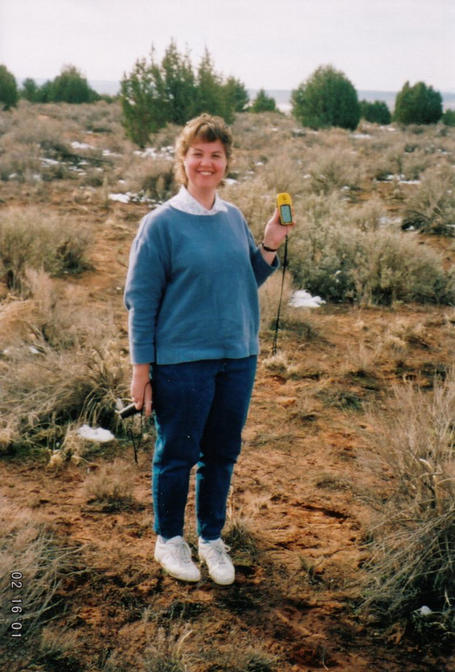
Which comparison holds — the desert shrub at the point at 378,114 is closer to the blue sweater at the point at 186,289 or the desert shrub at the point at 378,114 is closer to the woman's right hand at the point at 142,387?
the blue sweater at the point at 186,289

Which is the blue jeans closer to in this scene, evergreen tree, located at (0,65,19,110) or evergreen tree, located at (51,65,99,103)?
evergreen tree, located at (0,65,19,110)

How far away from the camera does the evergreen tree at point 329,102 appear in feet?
81.9

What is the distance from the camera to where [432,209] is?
9.16 meters

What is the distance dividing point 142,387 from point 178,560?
838mm

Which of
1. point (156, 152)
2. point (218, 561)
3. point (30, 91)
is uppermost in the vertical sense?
point (30, 91)

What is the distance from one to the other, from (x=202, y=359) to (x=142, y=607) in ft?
3.58

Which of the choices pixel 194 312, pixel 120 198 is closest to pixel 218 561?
pixel 194 312

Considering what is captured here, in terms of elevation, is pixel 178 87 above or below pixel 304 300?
above

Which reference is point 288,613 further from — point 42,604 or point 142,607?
point 42,604

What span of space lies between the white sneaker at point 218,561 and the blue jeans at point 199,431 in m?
0.04

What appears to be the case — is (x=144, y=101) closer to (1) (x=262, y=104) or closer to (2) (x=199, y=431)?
(2) (x=199, y=431)

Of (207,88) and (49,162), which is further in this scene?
(207,88)

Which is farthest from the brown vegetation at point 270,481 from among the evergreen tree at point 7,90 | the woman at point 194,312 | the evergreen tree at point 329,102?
the evergreen tree at point 329,102

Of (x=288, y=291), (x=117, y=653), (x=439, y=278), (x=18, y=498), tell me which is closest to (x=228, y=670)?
(x=117, y=653)
